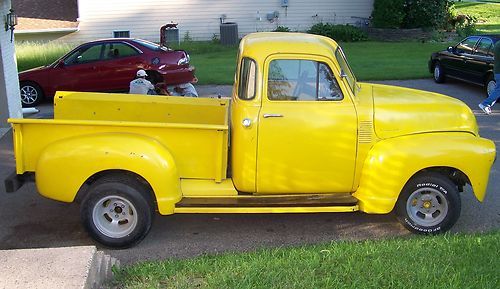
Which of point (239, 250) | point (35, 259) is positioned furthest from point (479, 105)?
point (35, 259)

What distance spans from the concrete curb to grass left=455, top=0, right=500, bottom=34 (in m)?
25.7

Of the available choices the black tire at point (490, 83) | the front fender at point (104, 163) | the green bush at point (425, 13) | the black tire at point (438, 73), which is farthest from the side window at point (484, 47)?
the green bush at point (425, 13)

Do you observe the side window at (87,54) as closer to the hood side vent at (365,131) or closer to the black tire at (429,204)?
the hood side vent at (365,131)

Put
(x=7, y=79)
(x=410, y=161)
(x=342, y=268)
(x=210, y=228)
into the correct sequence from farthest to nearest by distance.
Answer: (x=7, y=79), (x=210, y=228), (x=410, y=161), (x=342, y=268)

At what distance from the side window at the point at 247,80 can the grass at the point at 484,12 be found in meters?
23.1

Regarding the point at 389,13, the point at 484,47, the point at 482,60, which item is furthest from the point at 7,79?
the point at 389,13

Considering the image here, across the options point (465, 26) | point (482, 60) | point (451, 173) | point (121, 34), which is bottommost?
point (121, 34)

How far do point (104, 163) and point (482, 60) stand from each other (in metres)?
10.5

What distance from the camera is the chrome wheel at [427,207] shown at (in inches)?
232

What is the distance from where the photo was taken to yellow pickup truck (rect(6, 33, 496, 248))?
18.5 feet

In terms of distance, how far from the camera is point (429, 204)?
596cm

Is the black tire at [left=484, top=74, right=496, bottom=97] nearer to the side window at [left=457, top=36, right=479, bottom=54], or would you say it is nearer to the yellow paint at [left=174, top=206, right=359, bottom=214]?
the side window at [left=457, top=36, right=479, bottom=54]

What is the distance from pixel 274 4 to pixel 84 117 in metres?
21.4

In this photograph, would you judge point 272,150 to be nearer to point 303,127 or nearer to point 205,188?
point 303,127
